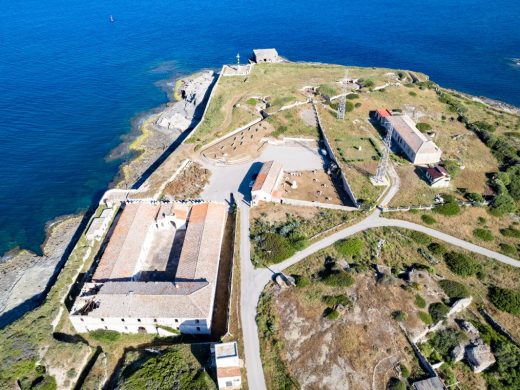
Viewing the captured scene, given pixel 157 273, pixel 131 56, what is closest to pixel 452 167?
pixel 157 273

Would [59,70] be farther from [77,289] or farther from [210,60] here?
[77,289]

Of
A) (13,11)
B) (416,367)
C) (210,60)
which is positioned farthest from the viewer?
(13,11)

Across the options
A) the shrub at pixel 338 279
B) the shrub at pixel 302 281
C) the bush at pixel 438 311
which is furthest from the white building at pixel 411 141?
the shrub at pixel 302 281

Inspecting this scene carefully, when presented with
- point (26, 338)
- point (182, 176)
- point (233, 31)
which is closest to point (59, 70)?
point (233, 31)

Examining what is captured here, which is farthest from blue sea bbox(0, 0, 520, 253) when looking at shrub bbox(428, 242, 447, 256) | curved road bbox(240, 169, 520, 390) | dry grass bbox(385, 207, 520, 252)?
shrub bbox(428, 242, 447, 256)

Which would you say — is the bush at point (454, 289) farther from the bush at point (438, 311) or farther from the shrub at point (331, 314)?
the shrub at point (331, 314)

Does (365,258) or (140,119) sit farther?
(140,119)
